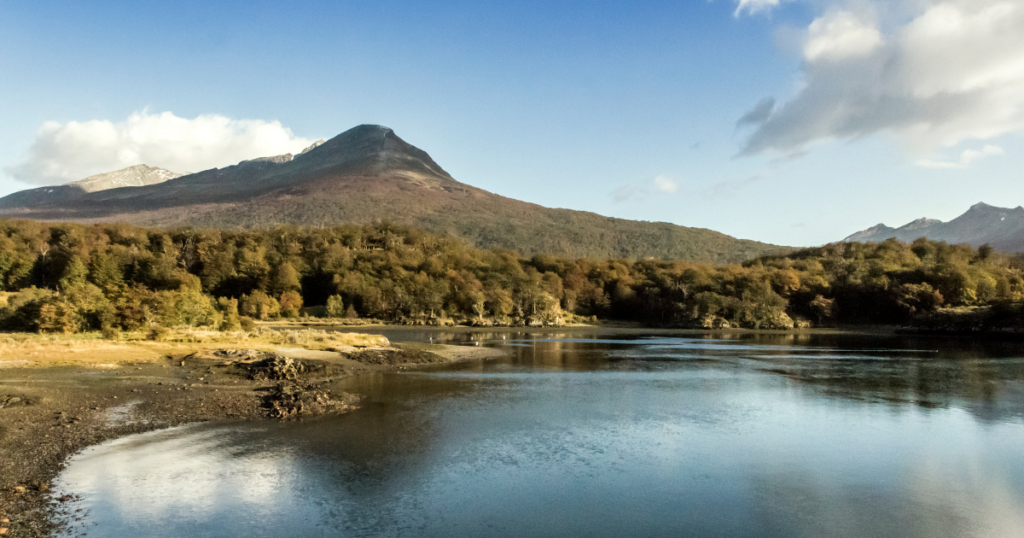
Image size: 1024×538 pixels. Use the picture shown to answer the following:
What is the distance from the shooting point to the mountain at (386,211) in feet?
485

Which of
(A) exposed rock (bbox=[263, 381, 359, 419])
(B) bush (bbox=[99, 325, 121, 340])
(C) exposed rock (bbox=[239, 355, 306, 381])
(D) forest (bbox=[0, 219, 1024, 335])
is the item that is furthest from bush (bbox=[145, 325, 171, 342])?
(D) forest (bbox=[0, 219, 1024, 335])

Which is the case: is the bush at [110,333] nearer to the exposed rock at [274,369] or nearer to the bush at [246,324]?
the exposed rock at [274,369]

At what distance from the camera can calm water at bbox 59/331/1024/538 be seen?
8.80m

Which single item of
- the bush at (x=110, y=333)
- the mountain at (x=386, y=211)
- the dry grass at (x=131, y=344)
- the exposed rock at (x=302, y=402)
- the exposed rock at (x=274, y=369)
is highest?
the mountain at (x=386, y=211)

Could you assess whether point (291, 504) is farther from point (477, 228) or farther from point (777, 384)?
point (477, 228)

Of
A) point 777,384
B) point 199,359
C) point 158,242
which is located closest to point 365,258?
point 158,242

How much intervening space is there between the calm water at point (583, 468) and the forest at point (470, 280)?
48738 mm

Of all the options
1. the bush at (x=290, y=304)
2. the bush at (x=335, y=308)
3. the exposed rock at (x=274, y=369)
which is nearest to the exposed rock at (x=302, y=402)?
the exposed rock at (x=274, y=369)

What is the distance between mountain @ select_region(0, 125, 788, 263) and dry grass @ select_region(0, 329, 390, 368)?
10353 cm

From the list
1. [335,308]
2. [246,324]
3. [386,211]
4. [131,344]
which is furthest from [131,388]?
[386,211]

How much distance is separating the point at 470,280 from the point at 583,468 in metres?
68.8

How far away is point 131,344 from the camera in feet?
87.0

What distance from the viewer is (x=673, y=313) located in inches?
3302

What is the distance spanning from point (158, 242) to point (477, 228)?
7945 centimetres
